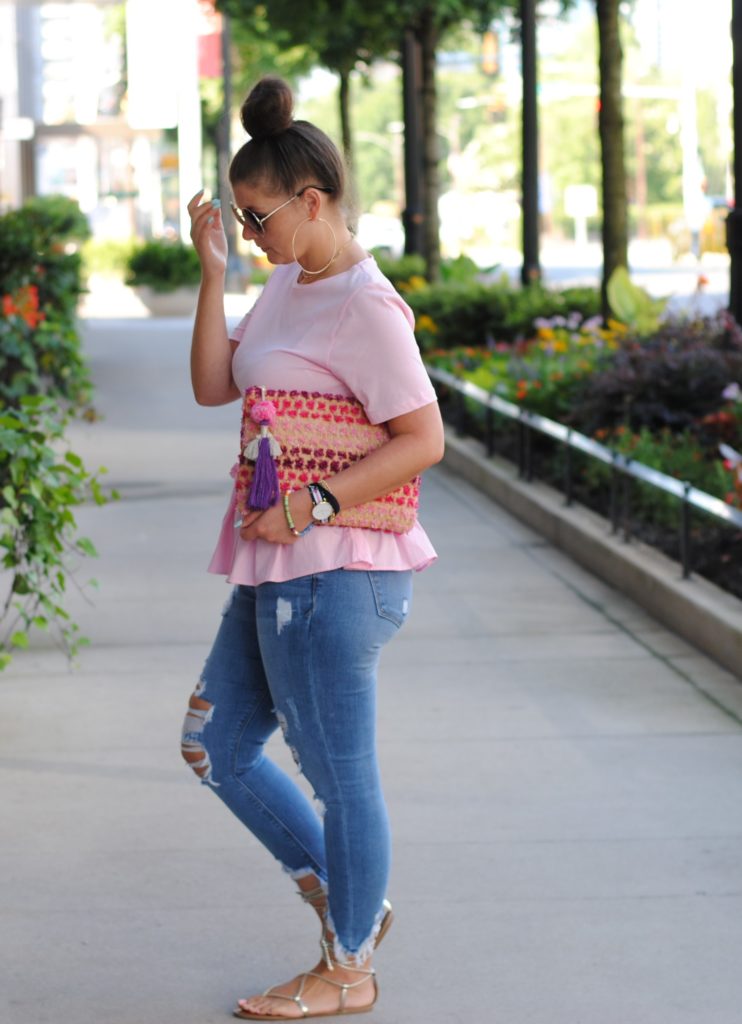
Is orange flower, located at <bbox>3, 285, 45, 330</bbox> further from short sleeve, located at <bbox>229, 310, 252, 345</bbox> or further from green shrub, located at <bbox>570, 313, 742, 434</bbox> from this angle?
short sleeve, located at <bbox>229, 310, 252, 345</bbox>

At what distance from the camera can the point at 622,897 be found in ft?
14.9

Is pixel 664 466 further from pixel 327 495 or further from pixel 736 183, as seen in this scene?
pixel 327 495

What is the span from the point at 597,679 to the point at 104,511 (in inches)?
191

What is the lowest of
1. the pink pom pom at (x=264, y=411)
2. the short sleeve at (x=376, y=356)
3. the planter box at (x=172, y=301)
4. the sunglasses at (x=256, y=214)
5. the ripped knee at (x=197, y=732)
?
the planter box at (x=172, y=301)

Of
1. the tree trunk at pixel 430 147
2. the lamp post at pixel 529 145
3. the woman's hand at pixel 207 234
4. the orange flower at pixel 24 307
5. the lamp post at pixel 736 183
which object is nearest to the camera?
the woman's hand at pixel 207 234

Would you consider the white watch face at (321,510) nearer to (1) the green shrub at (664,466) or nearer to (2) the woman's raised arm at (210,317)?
(2) the woman's raised arm at (210,317)

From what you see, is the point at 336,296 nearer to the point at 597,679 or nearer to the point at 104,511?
the point at 597,679

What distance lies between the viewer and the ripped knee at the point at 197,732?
3.74m

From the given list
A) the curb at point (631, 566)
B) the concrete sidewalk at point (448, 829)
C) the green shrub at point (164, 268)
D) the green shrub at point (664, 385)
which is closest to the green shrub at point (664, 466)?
the green shrub at point (664, 385)

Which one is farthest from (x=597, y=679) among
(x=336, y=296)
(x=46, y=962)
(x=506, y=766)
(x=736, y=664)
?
(x=336, y=296)

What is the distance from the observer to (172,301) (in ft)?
110

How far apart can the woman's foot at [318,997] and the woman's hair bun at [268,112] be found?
1.66 meters

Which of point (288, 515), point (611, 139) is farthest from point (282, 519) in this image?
point (611, 139)

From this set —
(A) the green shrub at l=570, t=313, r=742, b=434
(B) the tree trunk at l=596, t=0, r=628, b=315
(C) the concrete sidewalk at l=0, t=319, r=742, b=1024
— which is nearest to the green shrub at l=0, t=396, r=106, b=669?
(C) the concrete sidewalk at l=0, t=319, r=742, b=1024
